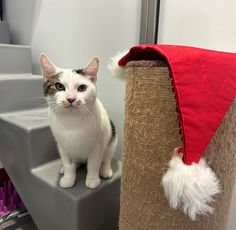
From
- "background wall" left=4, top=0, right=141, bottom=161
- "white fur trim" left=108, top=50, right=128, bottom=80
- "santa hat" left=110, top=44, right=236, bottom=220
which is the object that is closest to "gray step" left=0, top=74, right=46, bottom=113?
"background wall" left=4, top=0, right=141, bottom=161

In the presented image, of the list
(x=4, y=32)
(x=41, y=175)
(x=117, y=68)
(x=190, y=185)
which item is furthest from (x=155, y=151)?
(x=4, y=32)

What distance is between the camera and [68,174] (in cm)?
83

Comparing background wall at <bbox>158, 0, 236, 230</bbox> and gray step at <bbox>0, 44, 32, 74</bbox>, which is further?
gray step at <bbox>0, 44, 32, 74</bbox>

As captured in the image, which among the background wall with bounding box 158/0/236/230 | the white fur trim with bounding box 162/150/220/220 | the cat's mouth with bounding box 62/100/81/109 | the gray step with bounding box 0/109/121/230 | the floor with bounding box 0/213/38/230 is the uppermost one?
the background wall with bounding box 158/0/236/230

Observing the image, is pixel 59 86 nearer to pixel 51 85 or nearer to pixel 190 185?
pixel 51 85

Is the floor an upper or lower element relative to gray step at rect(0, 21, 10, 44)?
lower

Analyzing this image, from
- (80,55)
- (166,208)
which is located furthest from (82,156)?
(80,55)

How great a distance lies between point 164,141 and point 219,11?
0.53m

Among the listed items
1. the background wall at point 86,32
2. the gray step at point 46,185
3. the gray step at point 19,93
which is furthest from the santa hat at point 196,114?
the gray step at point 19,93

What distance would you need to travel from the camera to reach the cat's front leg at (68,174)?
0.82m

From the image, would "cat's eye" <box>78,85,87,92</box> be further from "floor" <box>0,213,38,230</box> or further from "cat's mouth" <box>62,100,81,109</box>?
"floor" <box>0,213,38,230</box>

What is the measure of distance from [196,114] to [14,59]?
1.13 m

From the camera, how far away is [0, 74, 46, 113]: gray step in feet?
3.59

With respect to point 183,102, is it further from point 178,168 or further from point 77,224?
point 77,224
